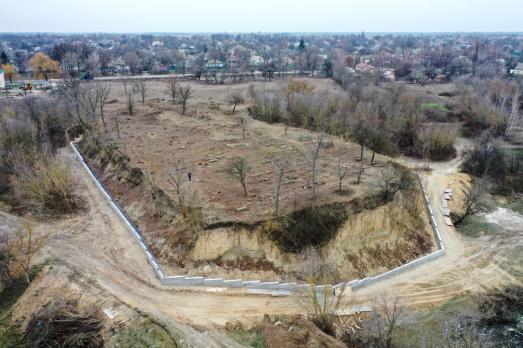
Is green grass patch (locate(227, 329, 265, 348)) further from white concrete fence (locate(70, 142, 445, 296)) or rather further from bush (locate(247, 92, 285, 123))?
bush (locate(247, 92, 285, 123))

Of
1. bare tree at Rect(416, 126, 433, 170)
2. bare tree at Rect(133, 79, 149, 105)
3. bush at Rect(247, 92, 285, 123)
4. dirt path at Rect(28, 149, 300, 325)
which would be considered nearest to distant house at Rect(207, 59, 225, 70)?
bare tree at Rect(133, 79, 149, 105)

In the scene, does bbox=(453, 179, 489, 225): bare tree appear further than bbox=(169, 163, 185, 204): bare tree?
Yes

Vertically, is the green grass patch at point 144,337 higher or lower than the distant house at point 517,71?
lower

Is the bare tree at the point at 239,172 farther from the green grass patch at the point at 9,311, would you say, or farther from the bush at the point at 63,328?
the green grass patch at the point at 9,311

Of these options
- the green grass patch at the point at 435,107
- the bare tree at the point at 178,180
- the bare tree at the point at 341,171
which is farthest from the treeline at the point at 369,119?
the bare tree at the point at 178,180

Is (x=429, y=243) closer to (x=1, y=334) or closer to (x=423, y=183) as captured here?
(x=423, y=183)

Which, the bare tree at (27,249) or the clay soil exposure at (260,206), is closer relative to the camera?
the bare tree at (27,249)
